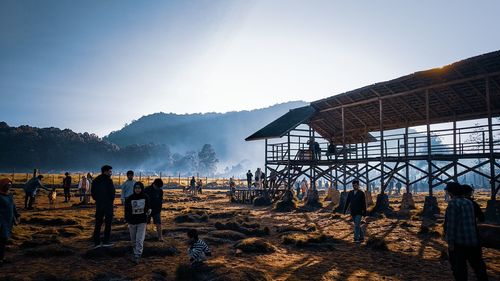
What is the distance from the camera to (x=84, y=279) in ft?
21.7

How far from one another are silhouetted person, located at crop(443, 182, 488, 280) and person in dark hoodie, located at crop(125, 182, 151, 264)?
6398mm

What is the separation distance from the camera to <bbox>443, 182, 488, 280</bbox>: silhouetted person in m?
5.29

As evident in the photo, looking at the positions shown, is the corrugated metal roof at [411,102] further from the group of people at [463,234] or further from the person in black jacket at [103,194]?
the person in black jacket at [103,194]

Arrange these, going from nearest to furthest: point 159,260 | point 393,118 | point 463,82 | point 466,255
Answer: point 466,255, point 159,260, point 463,82, point 393,118

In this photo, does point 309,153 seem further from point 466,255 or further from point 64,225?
point 466,255

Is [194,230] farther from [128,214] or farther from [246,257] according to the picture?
[246,257]

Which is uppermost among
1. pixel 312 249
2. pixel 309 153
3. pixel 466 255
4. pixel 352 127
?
pixel 352 127

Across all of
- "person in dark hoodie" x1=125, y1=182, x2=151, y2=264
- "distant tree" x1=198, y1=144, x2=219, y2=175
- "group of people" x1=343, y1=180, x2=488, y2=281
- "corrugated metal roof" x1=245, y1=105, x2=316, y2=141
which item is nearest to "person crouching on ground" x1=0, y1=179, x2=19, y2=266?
"person in dark hoodie" x1=125, y1=182, x2=151, y2=264

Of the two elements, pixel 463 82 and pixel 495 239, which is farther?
pixel 463 82

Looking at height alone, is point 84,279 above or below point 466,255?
below

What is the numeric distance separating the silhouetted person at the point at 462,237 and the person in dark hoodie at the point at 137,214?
640 centimetres

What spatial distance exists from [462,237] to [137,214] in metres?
6.65

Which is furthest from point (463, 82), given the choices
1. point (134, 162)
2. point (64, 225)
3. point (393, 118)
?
point (134, 162)

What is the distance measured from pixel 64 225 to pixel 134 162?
138683 millimetres
